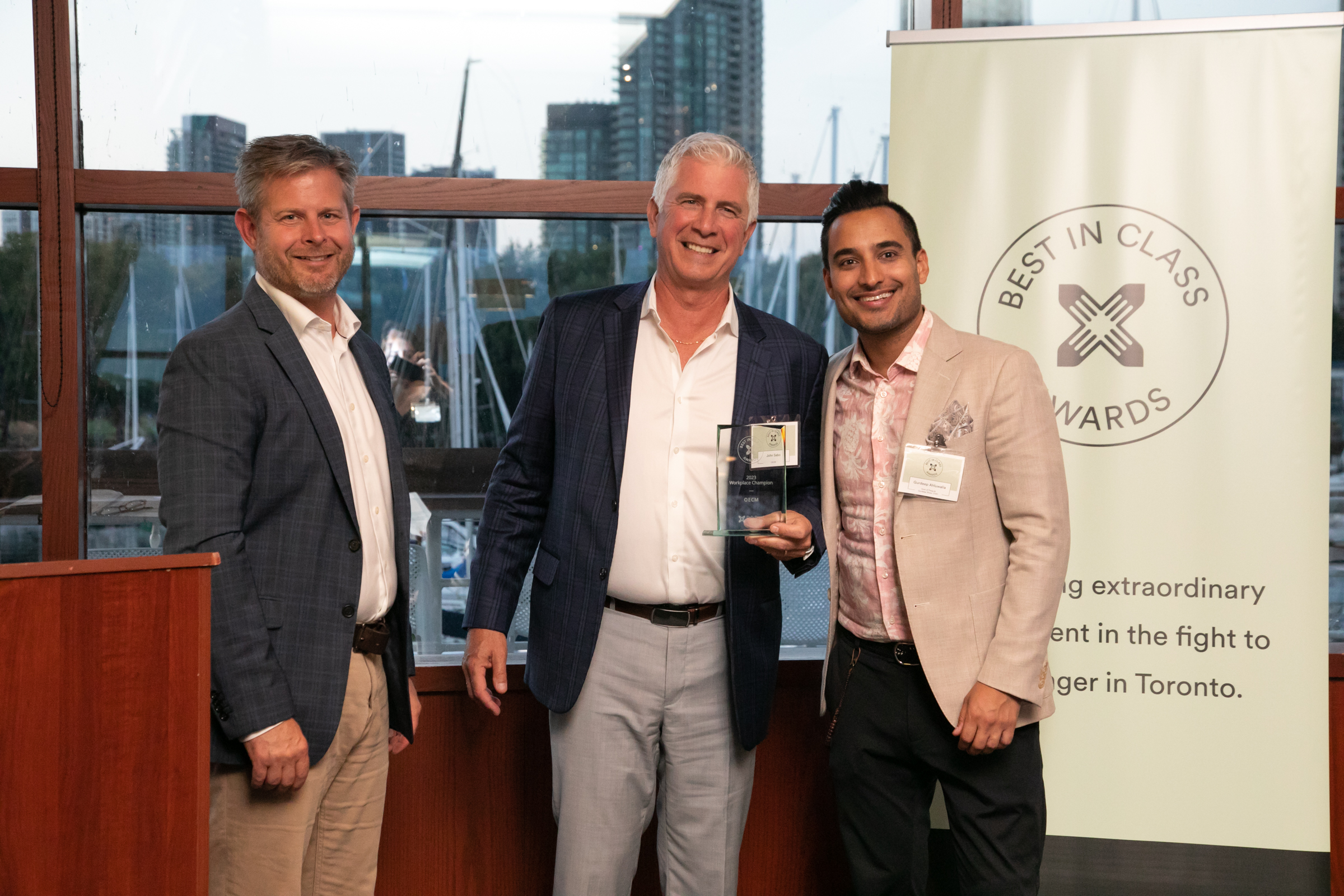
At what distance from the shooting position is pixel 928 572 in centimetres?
196

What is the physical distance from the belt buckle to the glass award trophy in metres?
0.28

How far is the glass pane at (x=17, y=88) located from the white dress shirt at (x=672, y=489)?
202 cm

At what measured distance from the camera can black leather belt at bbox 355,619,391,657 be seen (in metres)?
1.92

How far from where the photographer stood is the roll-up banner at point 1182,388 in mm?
2453

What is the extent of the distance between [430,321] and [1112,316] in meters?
2.00

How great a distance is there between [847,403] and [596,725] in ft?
3.02

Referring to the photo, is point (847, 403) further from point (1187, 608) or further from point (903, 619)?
point (1187, 608)

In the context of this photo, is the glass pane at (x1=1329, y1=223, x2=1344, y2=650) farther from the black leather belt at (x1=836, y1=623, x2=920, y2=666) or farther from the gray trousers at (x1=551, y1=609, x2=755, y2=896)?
the gray trousers at (x1=551, y1=609, x2=755, y2=896)

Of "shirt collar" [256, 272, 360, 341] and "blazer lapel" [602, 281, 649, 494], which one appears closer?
"shirt collar" [256, 272, 360, 341]

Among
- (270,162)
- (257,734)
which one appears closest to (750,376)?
(270,162)

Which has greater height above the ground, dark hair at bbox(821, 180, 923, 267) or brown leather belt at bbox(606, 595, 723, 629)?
dark hair at bbox(821, 180, 923, 267)

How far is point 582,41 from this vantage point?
119 inches

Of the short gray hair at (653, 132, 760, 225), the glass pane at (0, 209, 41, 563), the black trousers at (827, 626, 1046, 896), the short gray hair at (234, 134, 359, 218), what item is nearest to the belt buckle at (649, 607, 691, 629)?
the black trousers at (827, 626, 1046, 896)

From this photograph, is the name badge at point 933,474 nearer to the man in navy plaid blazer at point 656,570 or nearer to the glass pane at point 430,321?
the man in navy plaid blazer at point 656,570
